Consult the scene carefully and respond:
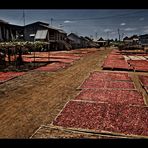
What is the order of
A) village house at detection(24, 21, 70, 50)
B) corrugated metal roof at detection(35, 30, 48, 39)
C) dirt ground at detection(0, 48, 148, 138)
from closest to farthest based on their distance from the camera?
1. dirt ground at detection(0, 48, 148, 138)
2. corrugated metal roof at detection(35, 30, 48, 39)
3. village house at detection(24, 21, 70, 50)

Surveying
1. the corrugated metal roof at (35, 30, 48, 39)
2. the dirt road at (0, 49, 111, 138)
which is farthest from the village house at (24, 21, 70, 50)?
the dirt road at (0, 49, 111, 138)

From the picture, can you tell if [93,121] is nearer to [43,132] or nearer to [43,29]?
[43,132]

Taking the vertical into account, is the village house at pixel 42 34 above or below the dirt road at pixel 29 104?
above

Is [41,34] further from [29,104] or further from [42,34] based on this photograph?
[29,104]

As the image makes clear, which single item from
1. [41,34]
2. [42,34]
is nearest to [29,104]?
[42,34]

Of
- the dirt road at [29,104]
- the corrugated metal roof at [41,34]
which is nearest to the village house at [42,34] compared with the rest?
the corrugated metal roof at [41,34]

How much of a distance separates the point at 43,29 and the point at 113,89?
1918 inches

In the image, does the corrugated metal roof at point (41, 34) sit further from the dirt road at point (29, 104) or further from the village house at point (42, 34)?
the dirt road at point (29, 104)

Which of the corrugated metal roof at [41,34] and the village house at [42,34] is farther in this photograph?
the village house at [42,34]

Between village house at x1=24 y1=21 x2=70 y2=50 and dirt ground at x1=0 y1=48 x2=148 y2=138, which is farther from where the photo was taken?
village house at x1=24 y1=21 x2=70 y2=50

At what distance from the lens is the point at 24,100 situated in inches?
406

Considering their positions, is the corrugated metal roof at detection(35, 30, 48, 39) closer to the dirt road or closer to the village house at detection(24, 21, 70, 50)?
the village house at detection(24, 21, 70, 50)

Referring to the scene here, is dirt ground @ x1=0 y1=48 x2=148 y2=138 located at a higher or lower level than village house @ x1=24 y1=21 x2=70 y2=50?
lower
